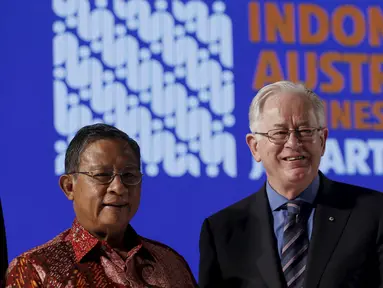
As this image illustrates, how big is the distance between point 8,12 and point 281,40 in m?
1.35

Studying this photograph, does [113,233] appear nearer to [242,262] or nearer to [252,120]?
[242,262]

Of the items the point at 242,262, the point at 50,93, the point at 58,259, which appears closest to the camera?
the point at 58,259

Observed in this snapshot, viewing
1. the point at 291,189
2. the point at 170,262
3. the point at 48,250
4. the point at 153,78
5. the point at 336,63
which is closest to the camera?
the point at 48,250

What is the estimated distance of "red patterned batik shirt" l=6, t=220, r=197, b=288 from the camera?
6.47 ft

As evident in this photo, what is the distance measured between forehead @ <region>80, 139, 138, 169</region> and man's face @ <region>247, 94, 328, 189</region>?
A: 1.69ft

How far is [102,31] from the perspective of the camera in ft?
12.9

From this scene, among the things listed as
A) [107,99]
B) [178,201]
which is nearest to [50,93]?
[107,99]

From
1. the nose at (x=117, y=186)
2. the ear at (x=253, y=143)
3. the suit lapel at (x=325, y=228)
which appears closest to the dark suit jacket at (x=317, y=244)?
the suit lapel at (x=325, y=228)

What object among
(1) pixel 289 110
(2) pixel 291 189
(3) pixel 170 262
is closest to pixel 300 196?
(2) pixel 291 189

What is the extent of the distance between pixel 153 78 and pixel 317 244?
177cm

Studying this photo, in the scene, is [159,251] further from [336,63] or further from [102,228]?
[336,63]

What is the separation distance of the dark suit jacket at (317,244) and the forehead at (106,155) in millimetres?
500

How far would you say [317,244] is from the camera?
237 centimetres

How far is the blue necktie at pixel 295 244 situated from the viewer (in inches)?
93.4
